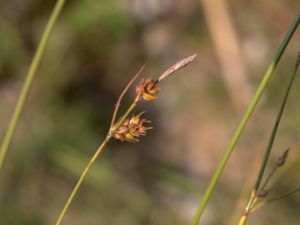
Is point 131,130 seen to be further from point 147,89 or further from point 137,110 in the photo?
point 137,110

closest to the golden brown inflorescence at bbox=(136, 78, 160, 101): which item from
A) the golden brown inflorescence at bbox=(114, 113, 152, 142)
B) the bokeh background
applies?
the golden brown inflorescence at bbox=(114, 113, 152, 142)

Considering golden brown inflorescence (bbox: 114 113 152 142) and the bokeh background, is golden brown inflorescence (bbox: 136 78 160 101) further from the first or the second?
the bokeh background

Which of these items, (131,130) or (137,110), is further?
(137,110)

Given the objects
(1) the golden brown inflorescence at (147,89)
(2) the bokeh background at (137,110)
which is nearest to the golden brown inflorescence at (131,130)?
(1) the golden brown inflorescence at (147,89)

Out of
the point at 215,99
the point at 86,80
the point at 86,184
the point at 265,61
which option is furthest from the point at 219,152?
the point at 86,184

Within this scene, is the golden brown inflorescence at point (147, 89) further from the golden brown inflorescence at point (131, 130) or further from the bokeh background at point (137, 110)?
the bokeh background at point (137, 110)

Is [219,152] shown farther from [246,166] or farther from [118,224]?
[118,224]

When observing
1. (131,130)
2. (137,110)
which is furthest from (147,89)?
(137,110)

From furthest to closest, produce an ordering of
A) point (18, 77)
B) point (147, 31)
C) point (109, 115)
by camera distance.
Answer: point (147, 31) < point (109, 115) < point (18, 77)
